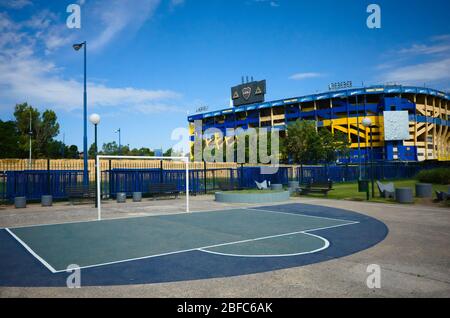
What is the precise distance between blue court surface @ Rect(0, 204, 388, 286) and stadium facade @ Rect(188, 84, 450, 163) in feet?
209

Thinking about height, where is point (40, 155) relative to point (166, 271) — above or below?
above

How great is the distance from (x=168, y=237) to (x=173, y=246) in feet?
4.18

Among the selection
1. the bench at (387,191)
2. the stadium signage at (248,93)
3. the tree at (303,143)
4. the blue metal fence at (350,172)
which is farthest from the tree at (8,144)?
the bench at (387,191)

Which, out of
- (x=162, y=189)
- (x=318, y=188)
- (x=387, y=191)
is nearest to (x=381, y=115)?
(x=318, y=188)

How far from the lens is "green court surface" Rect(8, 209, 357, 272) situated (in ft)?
26.1

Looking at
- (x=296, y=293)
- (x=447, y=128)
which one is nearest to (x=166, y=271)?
(x=296, y=293)

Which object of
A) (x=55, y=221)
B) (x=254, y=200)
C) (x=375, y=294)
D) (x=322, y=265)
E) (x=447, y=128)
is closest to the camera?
(x=375, y=294)

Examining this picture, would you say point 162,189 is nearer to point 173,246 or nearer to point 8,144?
point 173,246

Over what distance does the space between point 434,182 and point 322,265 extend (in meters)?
30.7

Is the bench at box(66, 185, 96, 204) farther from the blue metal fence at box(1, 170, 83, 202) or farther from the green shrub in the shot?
the green shrub

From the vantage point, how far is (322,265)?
6.90 meters

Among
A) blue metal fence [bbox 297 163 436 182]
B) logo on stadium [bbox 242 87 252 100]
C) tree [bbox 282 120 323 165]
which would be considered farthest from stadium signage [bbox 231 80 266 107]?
blue metal fence [bbox 297 163 436 182]

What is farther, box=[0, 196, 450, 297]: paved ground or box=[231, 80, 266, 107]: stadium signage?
box=[231, 80, 266, 107]: stadium signage

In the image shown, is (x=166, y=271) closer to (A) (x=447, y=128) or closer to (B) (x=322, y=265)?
(B) (x=322, y=265)
